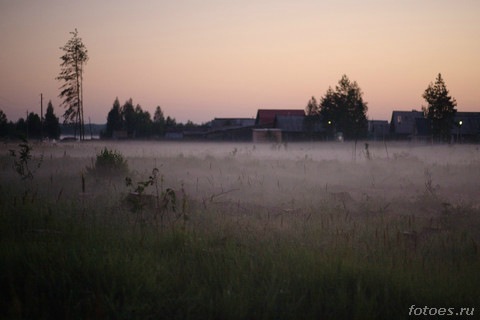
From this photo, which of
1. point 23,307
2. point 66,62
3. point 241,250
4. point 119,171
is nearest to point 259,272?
point 241,250

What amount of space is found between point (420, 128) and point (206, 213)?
63.5 meters

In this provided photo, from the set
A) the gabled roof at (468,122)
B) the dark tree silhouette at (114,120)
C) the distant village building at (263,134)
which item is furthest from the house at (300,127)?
the dark tree silhouette at (114,120)

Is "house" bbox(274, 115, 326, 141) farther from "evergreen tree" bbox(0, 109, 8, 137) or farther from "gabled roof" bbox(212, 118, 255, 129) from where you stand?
"evergreen tree" bbox(0, 109, 8, 137)

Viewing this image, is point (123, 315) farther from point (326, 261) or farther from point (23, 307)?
point (326, 261)

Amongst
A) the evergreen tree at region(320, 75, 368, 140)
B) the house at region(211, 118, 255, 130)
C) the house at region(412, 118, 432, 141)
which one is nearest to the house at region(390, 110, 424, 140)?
the house at region(412, 118, 432, 141)

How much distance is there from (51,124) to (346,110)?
195 ft

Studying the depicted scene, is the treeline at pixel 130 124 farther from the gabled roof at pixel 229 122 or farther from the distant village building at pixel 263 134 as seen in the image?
the distant village building at pixel 263 134

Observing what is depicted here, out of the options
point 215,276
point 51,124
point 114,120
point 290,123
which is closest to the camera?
point 215,276

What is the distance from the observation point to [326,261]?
15.5ft

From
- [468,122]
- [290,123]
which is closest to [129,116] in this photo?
[290,123]

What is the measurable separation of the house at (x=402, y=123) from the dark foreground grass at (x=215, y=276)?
2706 inches

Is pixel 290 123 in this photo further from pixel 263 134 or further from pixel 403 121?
pixel 403 121

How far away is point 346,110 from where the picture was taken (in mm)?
56562

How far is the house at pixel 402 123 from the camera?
69562 millimetres
